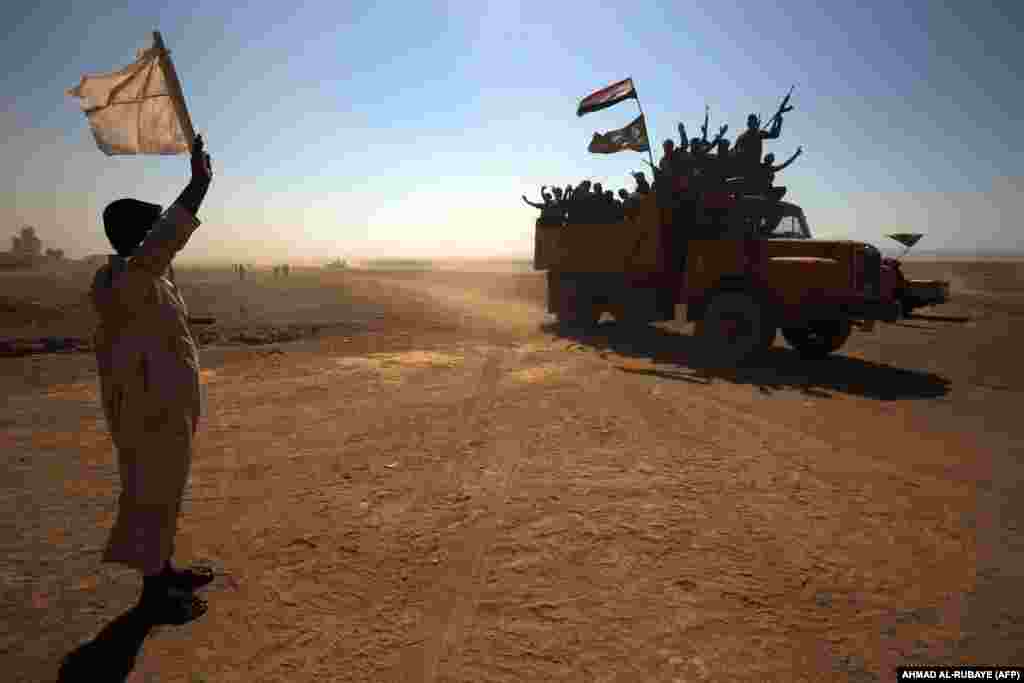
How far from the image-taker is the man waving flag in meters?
3.56

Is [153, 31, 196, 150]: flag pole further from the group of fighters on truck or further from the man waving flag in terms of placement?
the group of fighters on truck

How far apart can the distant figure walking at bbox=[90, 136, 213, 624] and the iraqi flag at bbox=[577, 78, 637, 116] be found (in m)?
10.8

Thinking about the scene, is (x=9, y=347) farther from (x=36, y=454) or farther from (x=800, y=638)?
(x=800, y=638)

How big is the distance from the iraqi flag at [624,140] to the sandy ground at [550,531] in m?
6.40

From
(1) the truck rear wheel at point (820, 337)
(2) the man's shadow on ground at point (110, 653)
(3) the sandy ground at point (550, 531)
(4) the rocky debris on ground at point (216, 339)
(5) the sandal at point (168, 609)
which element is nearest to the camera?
(2) the man's shadow on ground at point (110, 653)

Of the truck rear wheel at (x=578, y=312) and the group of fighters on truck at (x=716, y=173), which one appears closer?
the group of fighters on truck at (x=716, y=173)

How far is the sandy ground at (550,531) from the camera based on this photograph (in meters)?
2.07

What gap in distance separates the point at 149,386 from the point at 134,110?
2.59 metres

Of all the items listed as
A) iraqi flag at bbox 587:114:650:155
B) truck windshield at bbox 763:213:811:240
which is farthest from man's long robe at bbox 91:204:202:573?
iraqi flag at bbox 587:114:650:155

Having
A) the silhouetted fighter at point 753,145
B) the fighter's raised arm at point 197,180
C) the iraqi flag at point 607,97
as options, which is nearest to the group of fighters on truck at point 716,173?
the silhouetted fighter at point 753,145

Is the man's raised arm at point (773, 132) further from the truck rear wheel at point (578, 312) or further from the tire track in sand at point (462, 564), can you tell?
the tire track in sand at point (462, 564)

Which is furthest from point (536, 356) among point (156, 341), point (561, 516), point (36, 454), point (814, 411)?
point (156, 341)

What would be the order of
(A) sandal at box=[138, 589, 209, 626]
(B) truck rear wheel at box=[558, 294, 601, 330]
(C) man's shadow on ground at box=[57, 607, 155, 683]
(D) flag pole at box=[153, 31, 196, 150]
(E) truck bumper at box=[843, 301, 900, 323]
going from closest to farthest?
1. (C) man's shadow on ground at box=[57, 607, 155, 683]
2. (A) sandal at box=[138, 589, 209, 626]
3. (D) flag pole at box=[153, 31, 196, 150]
4. (E) truck bumper at box=[843, 301, 900, 323]
5. (B) truck rear wheel at box=[558, 294, 601, 330]

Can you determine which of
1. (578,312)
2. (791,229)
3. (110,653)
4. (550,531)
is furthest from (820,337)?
(110,653)
